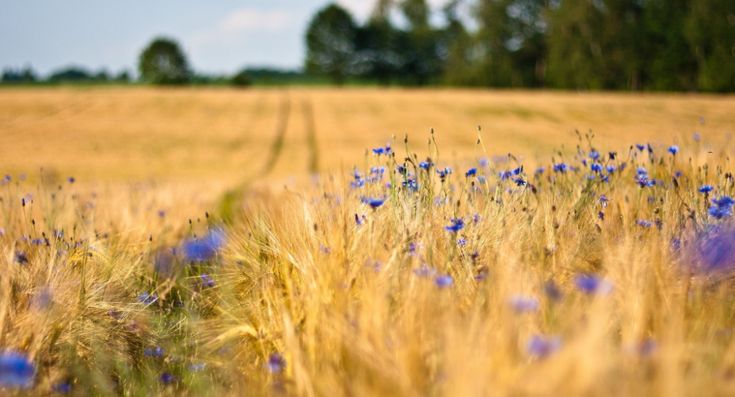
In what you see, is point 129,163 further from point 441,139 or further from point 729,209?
point 729,209

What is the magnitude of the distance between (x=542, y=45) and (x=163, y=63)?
54.2 metres

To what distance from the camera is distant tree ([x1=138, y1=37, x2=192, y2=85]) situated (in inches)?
3118

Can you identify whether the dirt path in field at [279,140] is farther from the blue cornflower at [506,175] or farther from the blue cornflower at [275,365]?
the blue cornflower at [275,365]

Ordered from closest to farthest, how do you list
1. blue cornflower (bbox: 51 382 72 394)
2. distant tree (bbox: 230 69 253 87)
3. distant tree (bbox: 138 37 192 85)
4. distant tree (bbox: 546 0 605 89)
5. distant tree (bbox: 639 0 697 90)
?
blue cornflower (bbox: 51 382 72 394) → distant tree (bbox: 639 0 697 90) → distant tree (bbox: 546 0 605 89) → distant tree (bbox: 230 69 253 87) → distant tree (bbox: 138 37 192 85)

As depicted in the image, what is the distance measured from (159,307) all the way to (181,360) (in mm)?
756

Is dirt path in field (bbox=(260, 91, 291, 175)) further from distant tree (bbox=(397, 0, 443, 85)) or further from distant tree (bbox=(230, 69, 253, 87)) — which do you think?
distant tree (bbox=(397, 0, 443, 85))

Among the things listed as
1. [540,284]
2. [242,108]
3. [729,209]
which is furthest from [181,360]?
[242,108]

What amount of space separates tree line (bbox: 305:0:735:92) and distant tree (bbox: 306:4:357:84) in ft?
0.45

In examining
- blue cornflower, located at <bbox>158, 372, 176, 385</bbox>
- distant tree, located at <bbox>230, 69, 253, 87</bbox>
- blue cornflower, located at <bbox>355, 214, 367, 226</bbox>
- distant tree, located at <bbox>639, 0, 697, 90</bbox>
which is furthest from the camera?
distant tree, located at <bbox>230, 69, 253, 87</bbox>

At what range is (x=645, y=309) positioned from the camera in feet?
5.19

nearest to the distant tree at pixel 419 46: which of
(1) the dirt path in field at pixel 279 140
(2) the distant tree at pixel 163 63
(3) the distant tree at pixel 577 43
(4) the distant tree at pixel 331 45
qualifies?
(4) the distant tree at pixel 331 45

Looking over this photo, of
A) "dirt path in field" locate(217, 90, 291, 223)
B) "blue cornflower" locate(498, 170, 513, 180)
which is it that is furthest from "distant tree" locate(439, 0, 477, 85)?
"blue cornflower" locate(498, 170, 513, 180)

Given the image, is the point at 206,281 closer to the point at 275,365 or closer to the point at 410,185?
the point at 410,185

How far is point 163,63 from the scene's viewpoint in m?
80.8
